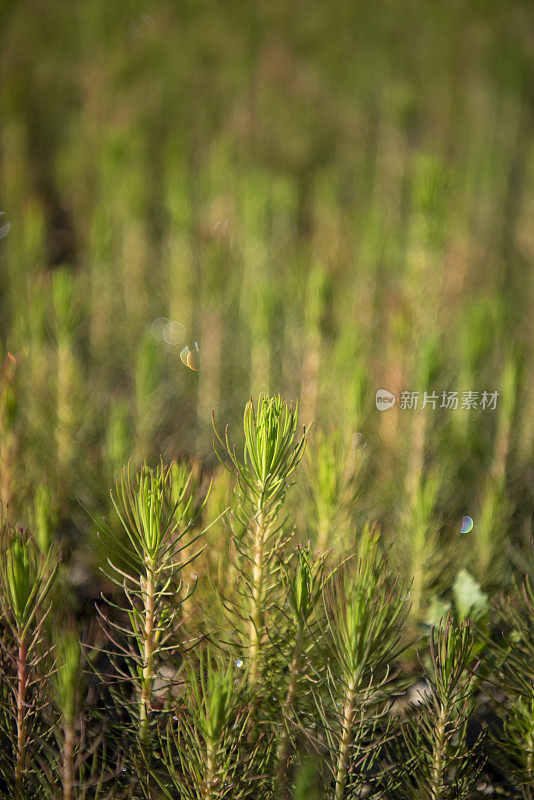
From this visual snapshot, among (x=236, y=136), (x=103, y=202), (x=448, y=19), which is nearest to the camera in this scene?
(x=103, y=202)

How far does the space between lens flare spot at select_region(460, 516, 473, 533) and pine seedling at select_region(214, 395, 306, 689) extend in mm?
373

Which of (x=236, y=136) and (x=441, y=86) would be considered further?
(x=441, y=86)

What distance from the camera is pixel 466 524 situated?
0.86 metres

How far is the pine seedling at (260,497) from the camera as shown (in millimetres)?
464

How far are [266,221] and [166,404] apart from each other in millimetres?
405

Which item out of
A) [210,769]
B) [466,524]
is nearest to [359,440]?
[466,524]

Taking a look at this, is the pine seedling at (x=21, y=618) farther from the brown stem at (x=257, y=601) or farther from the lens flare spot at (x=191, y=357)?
the lens flare spot at (x=191, y=357)

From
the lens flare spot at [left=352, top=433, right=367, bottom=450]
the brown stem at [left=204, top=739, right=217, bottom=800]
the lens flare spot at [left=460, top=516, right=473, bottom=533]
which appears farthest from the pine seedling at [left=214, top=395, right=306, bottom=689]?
the lens flare spot at [left=460, top=516, right=473, bottom=533]

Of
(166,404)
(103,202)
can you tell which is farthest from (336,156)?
(166,404)

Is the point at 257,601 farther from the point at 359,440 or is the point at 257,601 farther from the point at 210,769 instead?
the point at 359,440

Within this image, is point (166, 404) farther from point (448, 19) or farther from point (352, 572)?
point (448, 19)

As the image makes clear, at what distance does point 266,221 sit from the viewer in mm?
1208

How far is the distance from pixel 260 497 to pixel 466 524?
48 centimetres

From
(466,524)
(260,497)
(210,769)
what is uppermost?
(260,497)
